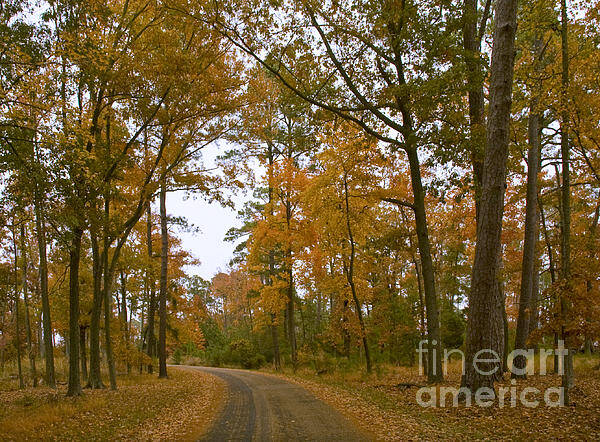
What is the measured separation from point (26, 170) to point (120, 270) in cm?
1231

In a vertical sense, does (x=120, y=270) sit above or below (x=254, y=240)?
below

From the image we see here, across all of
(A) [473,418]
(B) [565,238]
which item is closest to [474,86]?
(B) [565,238]

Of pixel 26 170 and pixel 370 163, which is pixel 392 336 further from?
Answer: pixel 26 170

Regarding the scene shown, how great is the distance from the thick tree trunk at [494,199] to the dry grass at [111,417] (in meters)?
5.19

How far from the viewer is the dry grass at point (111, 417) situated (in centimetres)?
674

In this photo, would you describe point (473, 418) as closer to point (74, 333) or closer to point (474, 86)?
point (474, 86)

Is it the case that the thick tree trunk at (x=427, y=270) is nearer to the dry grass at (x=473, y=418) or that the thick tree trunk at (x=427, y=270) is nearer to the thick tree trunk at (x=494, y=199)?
the dry grass at (x=473, y=418)

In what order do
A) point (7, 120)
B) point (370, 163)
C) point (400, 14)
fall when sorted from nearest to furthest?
point (7, 120) < point (400, 14) < point (370, 163)

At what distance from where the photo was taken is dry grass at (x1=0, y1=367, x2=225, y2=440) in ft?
22.1

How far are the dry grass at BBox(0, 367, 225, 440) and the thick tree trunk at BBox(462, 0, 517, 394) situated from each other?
5188 mm

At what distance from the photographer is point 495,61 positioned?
7254 millimetres

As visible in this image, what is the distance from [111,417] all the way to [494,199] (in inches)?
338

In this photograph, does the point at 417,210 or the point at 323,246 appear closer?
the point at 417,210

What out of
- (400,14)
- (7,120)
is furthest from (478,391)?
(7,120)
